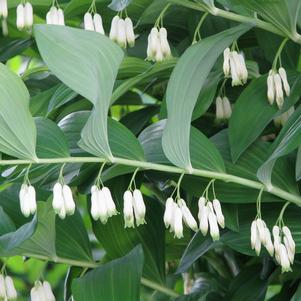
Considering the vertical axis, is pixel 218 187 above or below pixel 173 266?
above

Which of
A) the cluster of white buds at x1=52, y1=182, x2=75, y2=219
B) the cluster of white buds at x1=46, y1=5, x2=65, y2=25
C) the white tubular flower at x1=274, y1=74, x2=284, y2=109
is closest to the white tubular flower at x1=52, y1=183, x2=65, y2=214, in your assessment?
the cluster of white buds at x1=52, y1=182, x2=75, y2=219

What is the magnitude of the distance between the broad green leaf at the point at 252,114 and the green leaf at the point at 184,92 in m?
0.15

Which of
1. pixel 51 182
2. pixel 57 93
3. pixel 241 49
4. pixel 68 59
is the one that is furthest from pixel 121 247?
pixel 68 59

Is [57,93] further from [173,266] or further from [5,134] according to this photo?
[173,266]

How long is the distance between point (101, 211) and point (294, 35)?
0.35 meters

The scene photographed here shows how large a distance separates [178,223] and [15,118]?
0.79 ft

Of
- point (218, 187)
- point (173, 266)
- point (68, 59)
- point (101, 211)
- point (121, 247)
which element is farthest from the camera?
point (173, 266)

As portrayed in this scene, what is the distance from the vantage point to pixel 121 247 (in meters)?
1.26

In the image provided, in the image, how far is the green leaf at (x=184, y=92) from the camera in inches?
36.5

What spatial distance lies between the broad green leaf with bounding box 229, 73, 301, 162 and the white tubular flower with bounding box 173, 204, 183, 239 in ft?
0.51

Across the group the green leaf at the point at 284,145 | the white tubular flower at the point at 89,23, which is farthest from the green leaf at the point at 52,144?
the green leaf at the point at 284,145

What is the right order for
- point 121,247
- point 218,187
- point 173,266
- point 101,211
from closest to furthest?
point 101,211 → point 218,187 → point 121,247 → point 173,266

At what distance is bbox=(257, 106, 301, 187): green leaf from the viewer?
91 centimetres

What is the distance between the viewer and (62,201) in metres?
0.91
